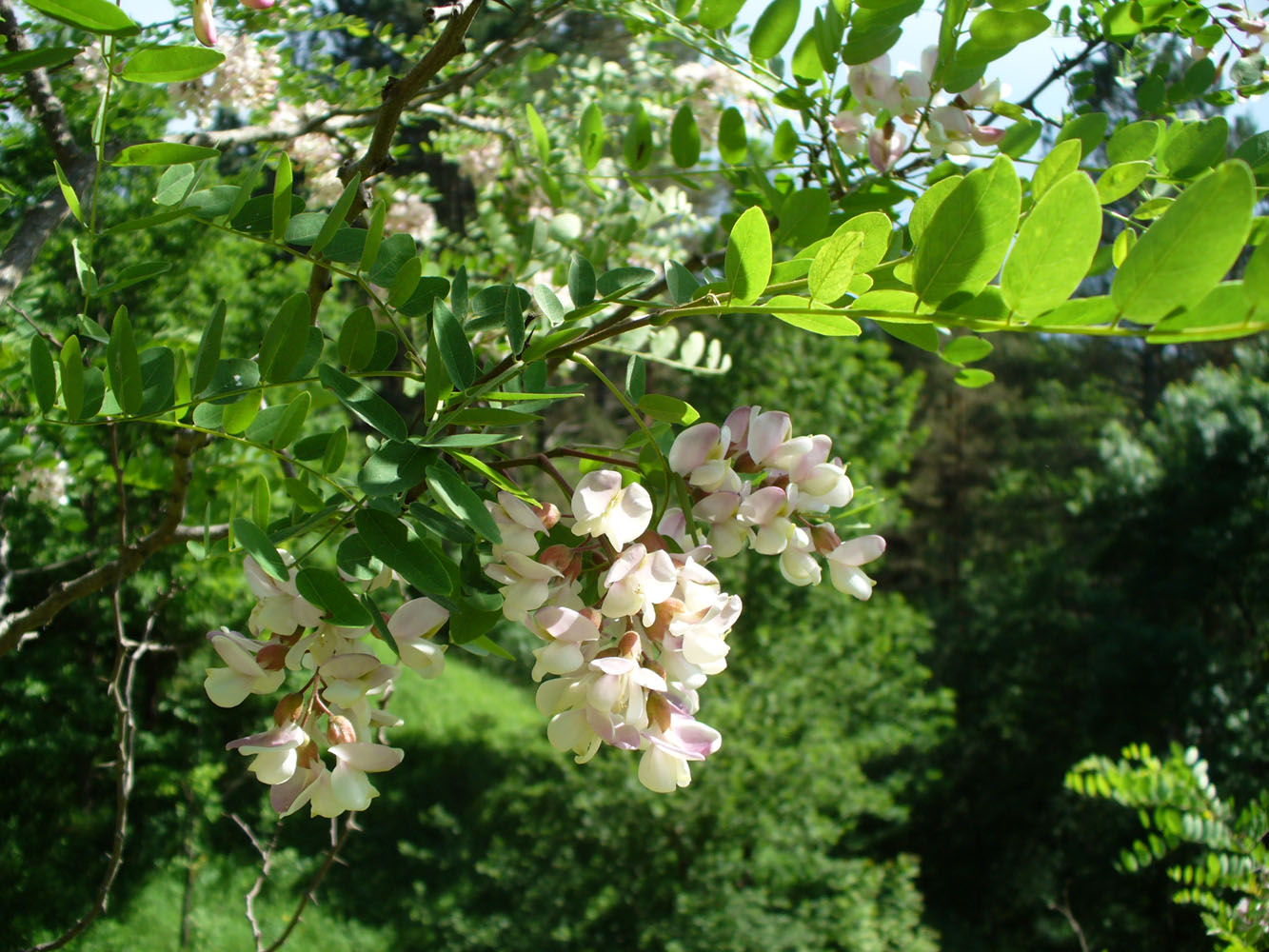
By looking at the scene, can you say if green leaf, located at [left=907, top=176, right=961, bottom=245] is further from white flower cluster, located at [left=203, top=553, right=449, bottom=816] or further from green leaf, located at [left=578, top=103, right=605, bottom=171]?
green leaf, located at [left=578, top=103, right=605, bottom=171]

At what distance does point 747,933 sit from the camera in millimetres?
3572

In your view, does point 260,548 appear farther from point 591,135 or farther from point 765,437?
point 591,135

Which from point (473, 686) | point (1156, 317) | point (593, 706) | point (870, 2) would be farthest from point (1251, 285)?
point (473, 686)

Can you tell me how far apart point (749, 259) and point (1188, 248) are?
184mm

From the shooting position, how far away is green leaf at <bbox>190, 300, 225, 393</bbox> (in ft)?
1.66

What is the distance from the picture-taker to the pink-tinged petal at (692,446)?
1.62 ft

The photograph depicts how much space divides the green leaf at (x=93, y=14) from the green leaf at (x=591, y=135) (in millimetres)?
650

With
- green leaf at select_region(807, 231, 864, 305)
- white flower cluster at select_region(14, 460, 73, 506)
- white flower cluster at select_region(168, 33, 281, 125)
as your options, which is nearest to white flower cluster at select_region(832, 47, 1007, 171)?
green leaf at select_region(807, 231, 864, 305)

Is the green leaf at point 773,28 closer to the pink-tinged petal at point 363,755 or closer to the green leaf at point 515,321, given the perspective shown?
the green leaf at point 515,321

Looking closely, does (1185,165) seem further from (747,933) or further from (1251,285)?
(747,933)

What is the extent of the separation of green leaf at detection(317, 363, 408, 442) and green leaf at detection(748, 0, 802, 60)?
56 centimetres

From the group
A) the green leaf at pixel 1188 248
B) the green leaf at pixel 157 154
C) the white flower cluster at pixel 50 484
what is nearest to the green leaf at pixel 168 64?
the green leaf at pixel 157 154

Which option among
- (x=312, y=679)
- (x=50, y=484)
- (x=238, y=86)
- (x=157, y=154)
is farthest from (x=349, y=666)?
(x=50, y=484)

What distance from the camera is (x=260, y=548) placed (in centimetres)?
44
